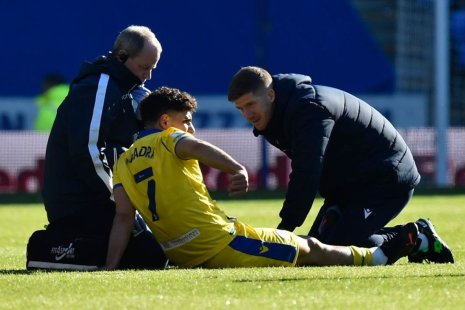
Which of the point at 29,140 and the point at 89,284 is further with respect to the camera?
the point at 29,140

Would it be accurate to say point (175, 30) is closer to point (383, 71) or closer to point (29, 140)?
point (383, 71)

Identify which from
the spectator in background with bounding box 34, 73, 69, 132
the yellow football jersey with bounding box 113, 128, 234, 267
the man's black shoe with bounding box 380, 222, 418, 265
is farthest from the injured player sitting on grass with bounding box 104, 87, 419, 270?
the spectator in background with bounding box 34, 73, 69, 132

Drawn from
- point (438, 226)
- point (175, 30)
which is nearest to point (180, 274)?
point (438, 226)

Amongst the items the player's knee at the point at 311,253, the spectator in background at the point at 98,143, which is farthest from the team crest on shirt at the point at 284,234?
the spectator in background at the point at 98,143

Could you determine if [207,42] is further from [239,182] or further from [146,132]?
[239,182]

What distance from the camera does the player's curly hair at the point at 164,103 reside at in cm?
773

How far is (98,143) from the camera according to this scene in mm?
8133

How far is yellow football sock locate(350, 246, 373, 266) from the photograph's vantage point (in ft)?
26.1

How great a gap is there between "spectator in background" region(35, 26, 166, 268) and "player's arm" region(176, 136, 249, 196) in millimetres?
758

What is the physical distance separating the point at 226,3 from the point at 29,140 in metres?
6.53

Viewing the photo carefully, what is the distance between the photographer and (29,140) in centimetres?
2034

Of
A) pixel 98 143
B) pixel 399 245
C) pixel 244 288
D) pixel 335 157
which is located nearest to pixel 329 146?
pixel 335 157

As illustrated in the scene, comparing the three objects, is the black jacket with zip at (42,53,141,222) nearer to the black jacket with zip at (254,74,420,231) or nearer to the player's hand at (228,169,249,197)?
the black jacket with zip at (254,74,420,231)

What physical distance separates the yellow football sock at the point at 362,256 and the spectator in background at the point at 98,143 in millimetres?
1185
